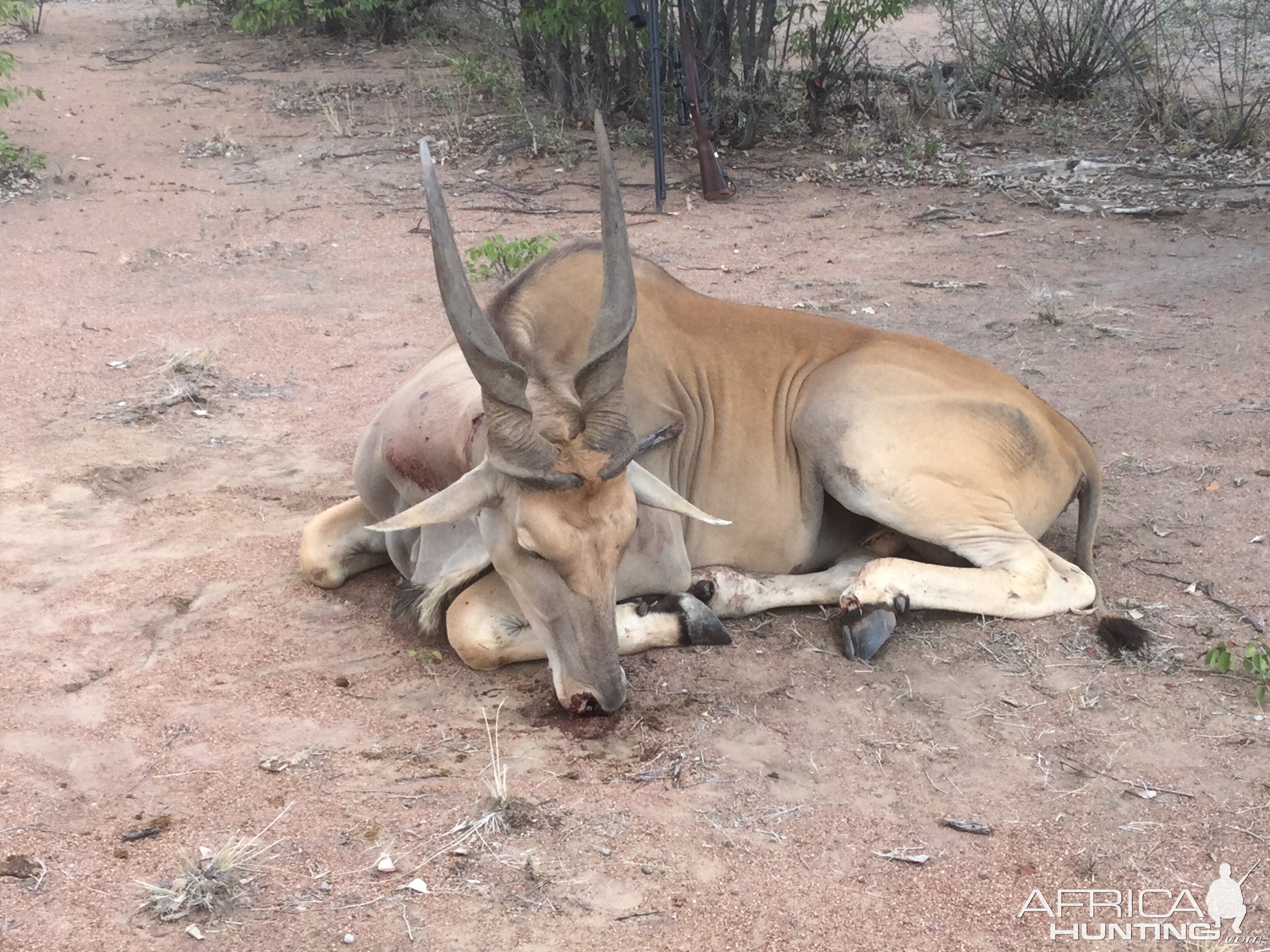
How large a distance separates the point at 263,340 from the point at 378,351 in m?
0.64

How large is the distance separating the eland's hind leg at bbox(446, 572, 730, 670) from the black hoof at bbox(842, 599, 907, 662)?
37cm

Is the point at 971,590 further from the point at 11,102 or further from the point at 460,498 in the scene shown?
the point at 11,102

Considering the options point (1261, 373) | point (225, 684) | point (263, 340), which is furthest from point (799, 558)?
point (263, 340)

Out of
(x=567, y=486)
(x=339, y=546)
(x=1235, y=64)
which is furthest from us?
(x=1235, y=64)

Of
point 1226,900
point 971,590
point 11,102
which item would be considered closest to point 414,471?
point 971,590

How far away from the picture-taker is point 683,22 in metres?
9.87

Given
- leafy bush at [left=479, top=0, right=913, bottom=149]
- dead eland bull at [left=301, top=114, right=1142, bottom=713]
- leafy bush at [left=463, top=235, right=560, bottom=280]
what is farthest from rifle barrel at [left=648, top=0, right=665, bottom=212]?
dead eland bull at [left=301, top=114, right=1142, bottom=713]

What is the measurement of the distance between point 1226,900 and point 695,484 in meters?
2.16

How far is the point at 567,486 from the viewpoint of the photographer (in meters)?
3.39

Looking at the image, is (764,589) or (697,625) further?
(764,589)

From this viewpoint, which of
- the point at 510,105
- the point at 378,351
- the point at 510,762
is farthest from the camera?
the point at 510,105

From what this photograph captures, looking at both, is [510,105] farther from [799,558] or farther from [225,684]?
[225,684]

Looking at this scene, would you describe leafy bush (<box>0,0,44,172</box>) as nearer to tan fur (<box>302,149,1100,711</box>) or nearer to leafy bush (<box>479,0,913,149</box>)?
leafy bush (<box>479,0,913,149</box>)

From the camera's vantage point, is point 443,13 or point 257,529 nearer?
point 257,529
